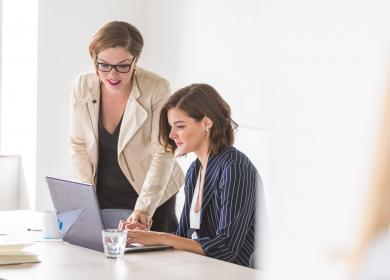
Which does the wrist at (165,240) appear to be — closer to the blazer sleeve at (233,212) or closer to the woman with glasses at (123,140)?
the blazer sleeve at (233,212)

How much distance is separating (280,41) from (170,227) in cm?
264

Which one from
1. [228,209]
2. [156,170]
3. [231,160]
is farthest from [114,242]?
[156,170]

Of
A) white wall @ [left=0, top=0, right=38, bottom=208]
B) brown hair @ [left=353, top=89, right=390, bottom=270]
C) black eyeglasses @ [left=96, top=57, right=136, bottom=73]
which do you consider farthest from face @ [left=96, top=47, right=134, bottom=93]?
brown hair @ [left=353, top=89, right=390, bottom=270]

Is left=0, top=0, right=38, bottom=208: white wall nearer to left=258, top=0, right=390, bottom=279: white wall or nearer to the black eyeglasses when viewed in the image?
the black eyeglasses

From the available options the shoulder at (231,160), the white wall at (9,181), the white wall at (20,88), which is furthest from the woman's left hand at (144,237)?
the white wall at (9,181)

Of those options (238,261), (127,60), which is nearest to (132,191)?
(127,60)

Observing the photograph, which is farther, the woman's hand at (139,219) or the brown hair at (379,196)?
the woman's hand at (139,219)

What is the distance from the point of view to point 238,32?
449 centimetres

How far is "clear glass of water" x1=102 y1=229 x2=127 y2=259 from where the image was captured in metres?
2.17

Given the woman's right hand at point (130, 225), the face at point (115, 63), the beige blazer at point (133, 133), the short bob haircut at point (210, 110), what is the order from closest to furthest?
1. the woman's right hand at point (130, 225)
2. the short bob haircut at point (210, 110)
3. the face at point (115, 63)
4. the beige blazer at point (133, 133)

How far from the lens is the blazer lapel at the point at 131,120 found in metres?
2.96

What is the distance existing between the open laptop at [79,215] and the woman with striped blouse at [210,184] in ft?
0.36

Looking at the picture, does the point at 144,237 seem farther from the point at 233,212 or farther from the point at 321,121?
the point at 321,121

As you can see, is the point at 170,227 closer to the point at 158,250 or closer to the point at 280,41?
the point at 158,250
